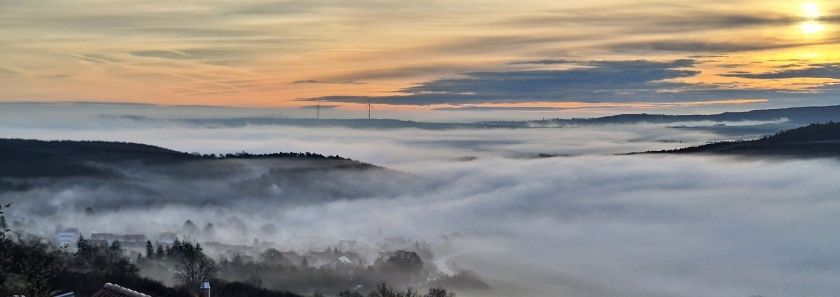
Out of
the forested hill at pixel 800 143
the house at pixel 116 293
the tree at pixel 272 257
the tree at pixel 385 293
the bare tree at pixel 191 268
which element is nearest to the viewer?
the house at pixel 116 293

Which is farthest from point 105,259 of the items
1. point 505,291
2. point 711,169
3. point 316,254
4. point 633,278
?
point 711,169

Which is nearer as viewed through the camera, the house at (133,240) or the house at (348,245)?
the house at (133,240)

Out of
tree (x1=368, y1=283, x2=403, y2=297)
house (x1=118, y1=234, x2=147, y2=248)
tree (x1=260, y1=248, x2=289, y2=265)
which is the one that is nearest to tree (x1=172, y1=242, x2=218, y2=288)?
tree (x1=368, y1=283, x2=403, y2=297)

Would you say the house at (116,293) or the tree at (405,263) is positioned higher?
the house at (116,293)

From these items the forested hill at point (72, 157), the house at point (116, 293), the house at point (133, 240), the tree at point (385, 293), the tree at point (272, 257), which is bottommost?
the tree at point (385, 293)

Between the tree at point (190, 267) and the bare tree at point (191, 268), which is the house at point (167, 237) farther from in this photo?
the bare tree at point (191, 268)

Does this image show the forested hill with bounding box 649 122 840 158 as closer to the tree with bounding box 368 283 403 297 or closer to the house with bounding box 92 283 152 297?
the tree with bounding box 368 283 403 297

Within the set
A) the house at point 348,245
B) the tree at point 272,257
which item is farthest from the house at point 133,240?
the house at point 348,245

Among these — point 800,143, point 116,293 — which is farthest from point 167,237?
point 116,293
